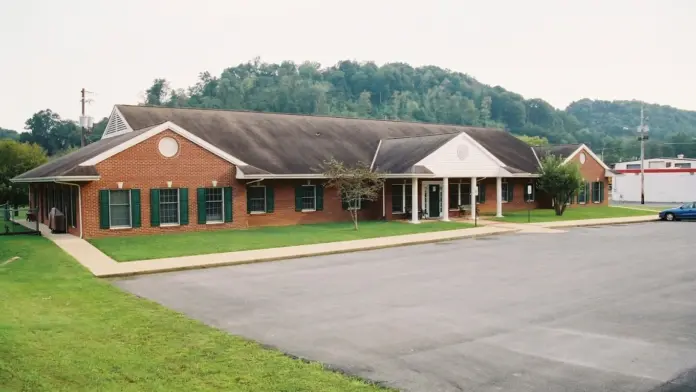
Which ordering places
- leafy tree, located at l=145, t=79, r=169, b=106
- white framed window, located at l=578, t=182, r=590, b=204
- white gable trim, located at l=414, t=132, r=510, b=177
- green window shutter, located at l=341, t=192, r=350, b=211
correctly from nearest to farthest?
white gable trim, located at l=414, t=132, r=510, b=177 → green window shutter, located at l=341, t=192, r=350, b=211 → white framed window, located at l=578, t=182, r=590, b=204 → leafy tree, located at l=145, t=79, r=169, b=106

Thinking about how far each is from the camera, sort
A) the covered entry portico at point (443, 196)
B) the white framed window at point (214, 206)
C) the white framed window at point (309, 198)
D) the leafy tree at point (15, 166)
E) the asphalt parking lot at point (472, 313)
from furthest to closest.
Result: 1. the leafy tree at point (15, 166)
2. the covered entry portico at point (443, 196)
3. the white framed window at point (309, 198)
4. the white framed window at point (214, 206)
5. the asphalt parking lot at point (472, 313)

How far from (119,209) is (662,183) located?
2129 inches

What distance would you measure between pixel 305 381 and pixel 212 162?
20.4 metres

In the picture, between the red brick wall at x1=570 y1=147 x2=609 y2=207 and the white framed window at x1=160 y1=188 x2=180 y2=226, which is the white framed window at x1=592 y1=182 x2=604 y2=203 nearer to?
the red brick wall at x1=570 y1=147 x2=609 y2=207

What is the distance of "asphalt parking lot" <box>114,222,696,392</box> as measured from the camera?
7.75 metres

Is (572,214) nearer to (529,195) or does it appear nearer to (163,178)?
(529,195)

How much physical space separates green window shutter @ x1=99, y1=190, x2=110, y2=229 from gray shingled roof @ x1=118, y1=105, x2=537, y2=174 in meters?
6.86

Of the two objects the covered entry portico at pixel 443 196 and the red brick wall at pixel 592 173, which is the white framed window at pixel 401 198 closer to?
the covered entry portico at pixel 443 196

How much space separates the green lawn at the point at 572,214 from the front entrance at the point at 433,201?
11.7 feet

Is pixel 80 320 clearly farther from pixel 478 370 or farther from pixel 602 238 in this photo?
pixel 602 238

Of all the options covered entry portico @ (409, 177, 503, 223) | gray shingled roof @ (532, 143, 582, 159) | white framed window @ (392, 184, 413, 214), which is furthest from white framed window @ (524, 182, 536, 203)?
white framed window @ (392, 184, 413, 214)

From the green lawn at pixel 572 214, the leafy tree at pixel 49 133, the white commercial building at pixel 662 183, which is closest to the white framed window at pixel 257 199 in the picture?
the green lawn at pixel 572 214

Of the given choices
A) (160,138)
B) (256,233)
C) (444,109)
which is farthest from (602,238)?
(444,109)

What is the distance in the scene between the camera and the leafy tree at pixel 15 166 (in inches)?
1529
